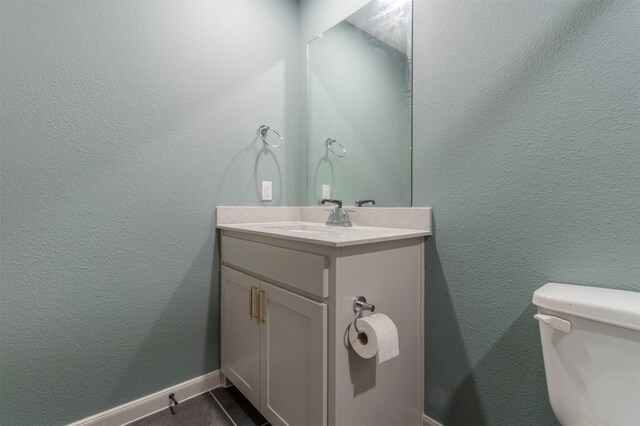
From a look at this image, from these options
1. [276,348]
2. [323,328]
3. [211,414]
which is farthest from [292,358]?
[211,414]

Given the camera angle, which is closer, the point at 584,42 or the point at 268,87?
the point at 584,42

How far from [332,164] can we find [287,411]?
3.93 feet

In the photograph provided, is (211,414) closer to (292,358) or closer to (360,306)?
(292,358)

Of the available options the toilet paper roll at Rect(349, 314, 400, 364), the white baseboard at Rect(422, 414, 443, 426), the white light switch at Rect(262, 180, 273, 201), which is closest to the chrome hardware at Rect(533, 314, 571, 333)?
the toilet paper roll at Rect(349, 314, 400, 364)

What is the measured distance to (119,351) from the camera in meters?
1.30

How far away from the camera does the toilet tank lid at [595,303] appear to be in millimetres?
673

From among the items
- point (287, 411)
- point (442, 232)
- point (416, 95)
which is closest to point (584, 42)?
point (416, 95)

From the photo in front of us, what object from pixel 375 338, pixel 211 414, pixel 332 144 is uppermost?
pixel 332 144

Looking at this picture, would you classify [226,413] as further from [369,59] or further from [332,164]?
[369,59]

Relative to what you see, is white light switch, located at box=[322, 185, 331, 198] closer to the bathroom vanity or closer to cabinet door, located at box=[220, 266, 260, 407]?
the bathroom vanity

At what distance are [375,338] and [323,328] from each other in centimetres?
16

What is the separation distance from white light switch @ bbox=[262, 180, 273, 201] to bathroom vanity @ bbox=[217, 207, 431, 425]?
0.34 meters

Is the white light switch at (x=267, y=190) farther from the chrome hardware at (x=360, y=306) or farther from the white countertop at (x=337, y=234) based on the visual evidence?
the chrome hardware at (x=360, y=306)

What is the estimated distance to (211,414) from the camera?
1.37 m
